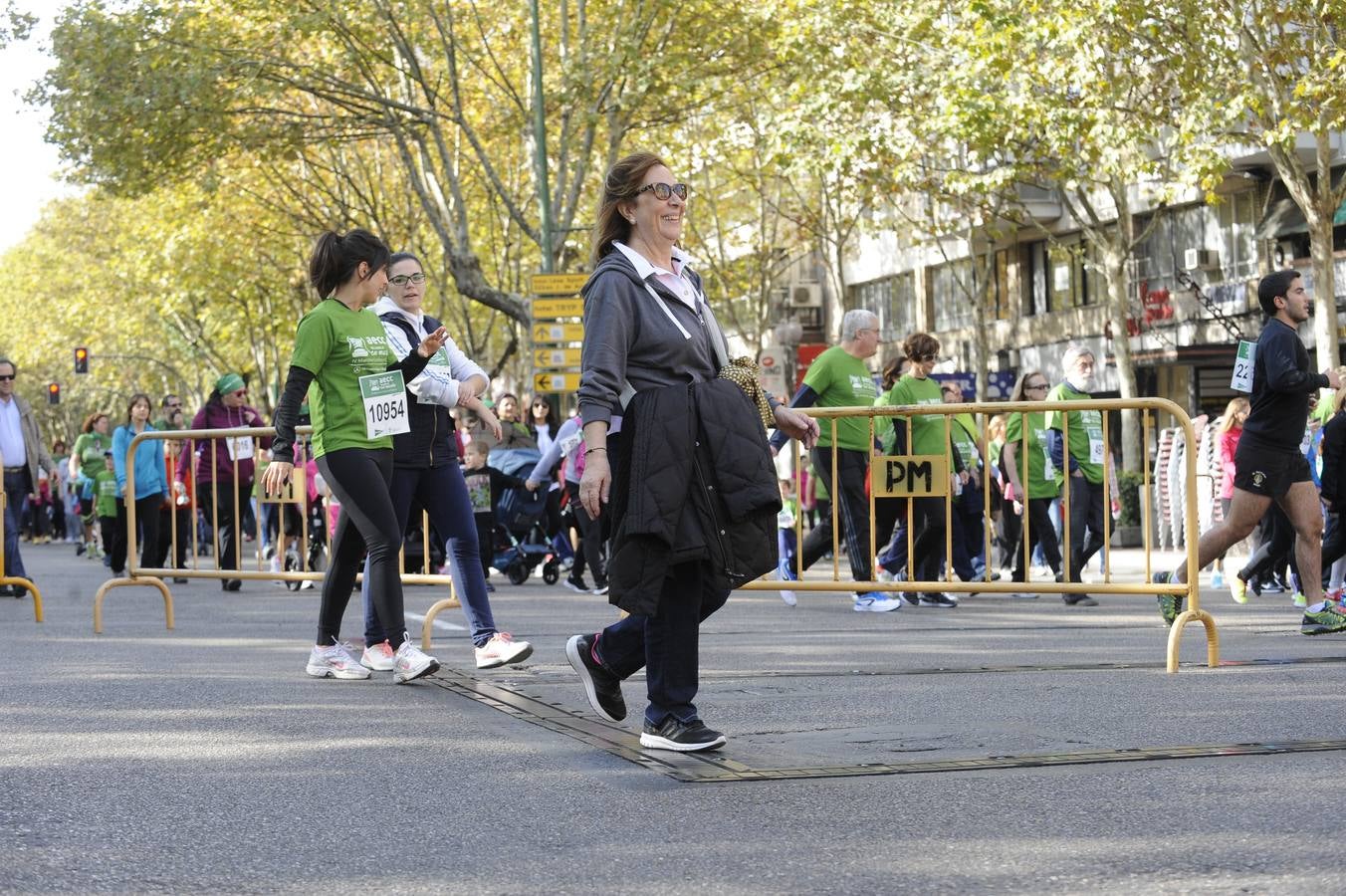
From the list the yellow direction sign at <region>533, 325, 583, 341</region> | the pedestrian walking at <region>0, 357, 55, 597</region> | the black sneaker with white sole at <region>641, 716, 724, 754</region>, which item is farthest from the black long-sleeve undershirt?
the yellow direction sign at <region>533, 325, 583, 341</region>

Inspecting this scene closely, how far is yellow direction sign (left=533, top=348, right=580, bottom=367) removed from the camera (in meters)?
30.1

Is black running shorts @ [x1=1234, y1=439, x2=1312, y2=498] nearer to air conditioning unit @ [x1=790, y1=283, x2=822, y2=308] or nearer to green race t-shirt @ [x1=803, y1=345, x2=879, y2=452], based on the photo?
green race t-shirt @ [x1=803, y1=345, x2=879, y2=452]

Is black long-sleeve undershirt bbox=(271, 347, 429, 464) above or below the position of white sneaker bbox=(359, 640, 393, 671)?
above

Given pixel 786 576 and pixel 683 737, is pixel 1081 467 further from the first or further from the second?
pixel 683 737

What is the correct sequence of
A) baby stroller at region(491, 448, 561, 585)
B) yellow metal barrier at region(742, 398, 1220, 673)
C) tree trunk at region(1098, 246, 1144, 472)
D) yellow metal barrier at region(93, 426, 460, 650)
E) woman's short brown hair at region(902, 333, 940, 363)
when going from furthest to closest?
tree trunk at region(1098, 246, 1144, 472)
baby stroller at region(491, 448, 561, 585)
woman's short brown hair at region(902, 333, 940, 363)
yellow metal barrier at region(93, 426, 460, 650)
yellow metal barrier at region(742, 398, 1220, 673)

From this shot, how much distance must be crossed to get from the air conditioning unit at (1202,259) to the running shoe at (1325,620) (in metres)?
28.1

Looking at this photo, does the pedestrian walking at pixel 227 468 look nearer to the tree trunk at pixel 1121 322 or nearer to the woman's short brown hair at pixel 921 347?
the woman's short brown hair at pixel 921 347

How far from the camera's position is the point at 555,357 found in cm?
3031

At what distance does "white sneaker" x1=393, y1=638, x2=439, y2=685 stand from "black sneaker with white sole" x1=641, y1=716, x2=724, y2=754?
2361 mm

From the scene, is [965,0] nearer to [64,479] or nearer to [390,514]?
[390,514]

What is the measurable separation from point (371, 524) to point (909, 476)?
4146mm

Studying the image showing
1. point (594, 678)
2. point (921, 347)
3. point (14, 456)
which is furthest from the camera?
point (14, 456)

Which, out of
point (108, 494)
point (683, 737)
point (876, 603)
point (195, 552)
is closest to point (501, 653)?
point (683, 737)

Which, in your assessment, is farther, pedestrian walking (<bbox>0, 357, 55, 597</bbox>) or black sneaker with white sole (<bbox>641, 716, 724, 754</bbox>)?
pedestrian walking (<bbox>0, 357, 55, 597</bbox>)
